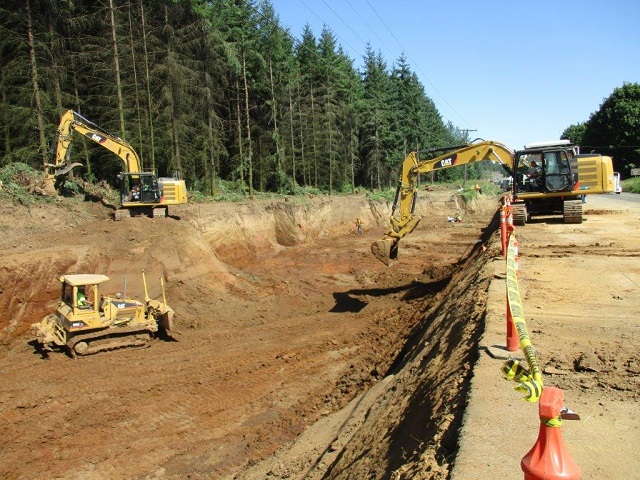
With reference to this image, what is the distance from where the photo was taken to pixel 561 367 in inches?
227

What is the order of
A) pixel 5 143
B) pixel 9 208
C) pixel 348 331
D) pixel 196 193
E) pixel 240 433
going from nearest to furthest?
1. pixel 240 433
2. pixel 348 331
3. pixel 9 208
4. pixel 5 143
5. pixel 196 193

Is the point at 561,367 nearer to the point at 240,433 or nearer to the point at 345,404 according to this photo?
the point at 345,404

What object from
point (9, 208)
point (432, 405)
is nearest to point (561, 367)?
point (432, 405)

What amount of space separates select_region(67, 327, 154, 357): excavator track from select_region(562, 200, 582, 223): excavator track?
14.4m

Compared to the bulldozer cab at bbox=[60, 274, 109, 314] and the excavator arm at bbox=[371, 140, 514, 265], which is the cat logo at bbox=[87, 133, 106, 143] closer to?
the bulldozer cab at bbox=[60, 274, 109, 314]

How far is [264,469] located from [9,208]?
1486cm

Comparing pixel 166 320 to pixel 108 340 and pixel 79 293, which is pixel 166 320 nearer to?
pixel 108 340

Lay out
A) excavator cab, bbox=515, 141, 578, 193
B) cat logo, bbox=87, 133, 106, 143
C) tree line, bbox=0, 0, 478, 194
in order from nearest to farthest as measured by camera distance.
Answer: excavator cab, bbox=515, 141, 578, 193
cat logo, bbox=87, 133, 106, 143
tree line, bbox=0, 0, 478, 194

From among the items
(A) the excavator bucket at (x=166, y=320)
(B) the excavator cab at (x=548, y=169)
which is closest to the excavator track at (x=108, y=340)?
(A) the excavator bucket at (x=166, y=320)

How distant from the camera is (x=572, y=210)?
17.8 meters

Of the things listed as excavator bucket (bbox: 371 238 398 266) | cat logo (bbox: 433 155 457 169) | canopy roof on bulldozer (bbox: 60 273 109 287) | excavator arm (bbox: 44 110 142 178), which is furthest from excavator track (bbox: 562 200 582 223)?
Answer: excavator arm (bbox: 44 110 142 178)

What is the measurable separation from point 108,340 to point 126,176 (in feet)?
32.2

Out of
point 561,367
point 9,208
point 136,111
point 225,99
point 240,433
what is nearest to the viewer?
point 561,367

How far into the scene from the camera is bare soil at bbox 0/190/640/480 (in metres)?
Result: 5.65
